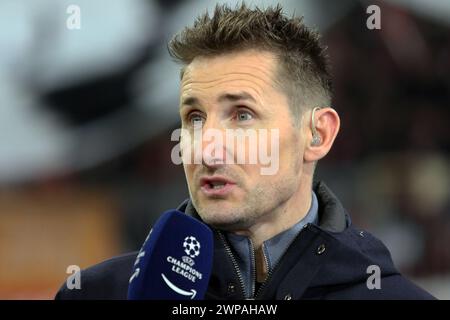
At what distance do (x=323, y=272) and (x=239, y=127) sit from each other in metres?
0.35

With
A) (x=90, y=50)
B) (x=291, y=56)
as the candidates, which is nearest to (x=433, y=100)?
(x=90, y=50)

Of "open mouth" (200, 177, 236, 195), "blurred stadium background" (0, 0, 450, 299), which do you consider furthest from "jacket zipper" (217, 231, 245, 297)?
"blurred stadium background" (0, 0, 450, 299)

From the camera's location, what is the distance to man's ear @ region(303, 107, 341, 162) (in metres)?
1.83

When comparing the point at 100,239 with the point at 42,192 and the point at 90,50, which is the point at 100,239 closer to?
the point at 42,192

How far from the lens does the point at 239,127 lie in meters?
1.69

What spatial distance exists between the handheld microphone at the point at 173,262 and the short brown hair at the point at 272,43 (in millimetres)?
481

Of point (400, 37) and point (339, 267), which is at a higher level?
point (400, 37)

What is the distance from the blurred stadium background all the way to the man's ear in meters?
1.98

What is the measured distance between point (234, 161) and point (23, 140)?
2373mm

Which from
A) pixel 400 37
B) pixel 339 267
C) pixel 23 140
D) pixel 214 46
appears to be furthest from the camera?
pixel 400 37

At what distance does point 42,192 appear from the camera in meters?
3.96

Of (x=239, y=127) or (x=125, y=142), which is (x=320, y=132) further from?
(x=125, y=142)

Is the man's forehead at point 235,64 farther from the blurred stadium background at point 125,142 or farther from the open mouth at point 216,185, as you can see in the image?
the blurred stadium background at point 125,142

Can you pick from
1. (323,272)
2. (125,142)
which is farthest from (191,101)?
(125,142)
